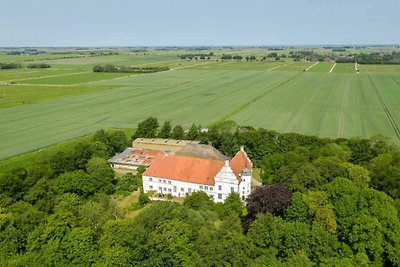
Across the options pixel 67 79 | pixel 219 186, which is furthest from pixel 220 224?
pixel 67 79

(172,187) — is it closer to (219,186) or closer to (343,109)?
(219,186)

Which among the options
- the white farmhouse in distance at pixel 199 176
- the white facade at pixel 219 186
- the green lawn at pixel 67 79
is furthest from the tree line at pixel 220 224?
the green lawn at pixel 67 79

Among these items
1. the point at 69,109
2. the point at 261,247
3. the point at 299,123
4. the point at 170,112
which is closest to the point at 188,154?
the point at 261,247

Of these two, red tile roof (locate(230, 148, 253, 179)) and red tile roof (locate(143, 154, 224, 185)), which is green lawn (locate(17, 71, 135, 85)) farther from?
red tile roof (locate(230, 148, 253, 179))

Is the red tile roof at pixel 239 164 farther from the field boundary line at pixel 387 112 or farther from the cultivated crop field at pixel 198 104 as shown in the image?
the field boundary line at pixel 387 112

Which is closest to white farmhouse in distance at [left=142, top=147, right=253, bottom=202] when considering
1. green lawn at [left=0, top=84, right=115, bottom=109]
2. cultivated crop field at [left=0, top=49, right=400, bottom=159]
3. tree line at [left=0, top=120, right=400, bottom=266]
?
tree line at [left=0, top=120, right=400, bottom=266]
